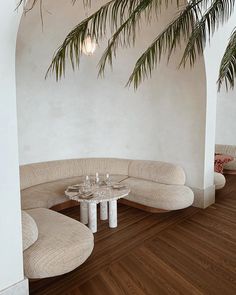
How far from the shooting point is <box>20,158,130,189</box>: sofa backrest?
4.29 metres

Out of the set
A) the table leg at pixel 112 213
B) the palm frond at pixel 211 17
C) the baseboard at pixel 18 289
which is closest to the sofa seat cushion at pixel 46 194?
the table leg at pixel 112 213

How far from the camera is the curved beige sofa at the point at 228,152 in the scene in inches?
268

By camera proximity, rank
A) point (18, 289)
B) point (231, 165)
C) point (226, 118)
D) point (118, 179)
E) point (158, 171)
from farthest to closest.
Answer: point (226, 118) < point (231, 165) < point (118, 179) < point (158, 171) < point (18, 289)

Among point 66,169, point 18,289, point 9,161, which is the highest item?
point 9,161

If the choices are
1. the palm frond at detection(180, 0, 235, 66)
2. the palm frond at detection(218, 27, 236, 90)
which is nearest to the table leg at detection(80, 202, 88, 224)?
the palm frond at detection(180, 0, 235, 66)

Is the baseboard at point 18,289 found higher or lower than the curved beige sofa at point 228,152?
lower

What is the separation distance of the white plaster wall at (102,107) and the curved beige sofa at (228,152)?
9.75 feet

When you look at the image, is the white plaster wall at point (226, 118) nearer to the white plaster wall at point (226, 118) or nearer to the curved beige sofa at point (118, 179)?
the white plaster wall at point (226, 118)

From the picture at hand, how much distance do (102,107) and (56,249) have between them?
11.5 feet

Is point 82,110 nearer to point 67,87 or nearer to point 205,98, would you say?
point 67,87

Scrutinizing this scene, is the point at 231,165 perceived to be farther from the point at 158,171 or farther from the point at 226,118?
the point at 158,171

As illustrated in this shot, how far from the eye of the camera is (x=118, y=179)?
463 cm

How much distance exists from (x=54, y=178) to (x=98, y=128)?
142 cm

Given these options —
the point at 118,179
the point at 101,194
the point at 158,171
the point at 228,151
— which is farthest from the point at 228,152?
the point at 101,194
